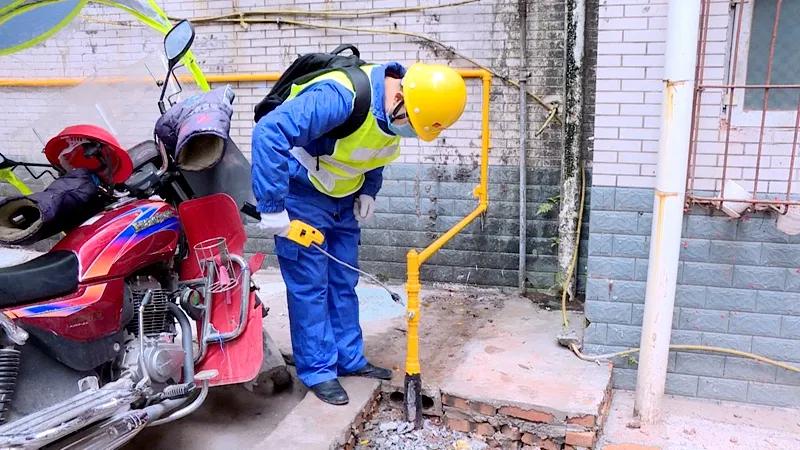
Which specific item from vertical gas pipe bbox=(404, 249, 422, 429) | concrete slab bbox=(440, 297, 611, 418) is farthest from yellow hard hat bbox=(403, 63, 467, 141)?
concrete slab bbox=(440, 297, 611, 418)

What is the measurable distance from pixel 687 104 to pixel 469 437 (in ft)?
5.96

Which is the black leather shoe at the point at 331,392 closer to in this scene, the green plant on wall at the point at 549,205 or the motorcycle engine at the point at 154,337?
the motorcycle engine at the point at 154,337

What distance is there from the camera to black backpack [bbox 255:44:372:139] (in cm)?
286

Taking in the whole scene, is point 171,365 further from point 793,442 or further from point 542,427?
point 793,442

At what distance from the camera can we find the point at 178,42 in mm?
Result: 2830

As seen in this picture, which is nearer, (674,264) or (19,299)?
(19,299)

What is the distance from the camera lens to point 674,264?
3.01 meters

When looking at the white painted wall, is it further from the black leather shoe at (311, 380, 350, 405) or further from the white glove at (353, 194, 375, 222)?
the black leather shoe at (311, 380, 350, 405)

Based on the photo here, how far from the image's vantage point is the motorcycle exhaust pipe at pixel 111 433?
2347 millimetres

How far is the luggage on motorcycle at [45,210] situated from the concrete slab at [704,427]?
244cm

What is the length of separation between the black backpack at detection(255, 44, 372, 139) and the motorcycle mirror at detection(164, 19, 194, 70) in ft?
1.39

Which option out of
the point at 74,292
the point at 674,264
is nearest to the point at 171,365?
the point at 74,292

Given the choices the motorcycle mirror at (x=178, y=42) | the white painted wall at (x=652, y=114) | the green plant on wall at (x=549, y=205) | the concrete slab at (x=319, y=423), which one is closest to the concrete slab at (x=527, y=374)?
the concrete slab at (x=319, y=423)

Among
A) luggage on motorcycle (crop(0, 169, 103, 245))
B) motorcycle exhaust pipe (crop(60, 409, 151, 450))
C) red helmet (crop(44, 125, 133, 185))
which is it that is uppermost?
red helmet (crop(44, 125, 133, 185))
